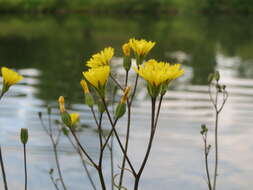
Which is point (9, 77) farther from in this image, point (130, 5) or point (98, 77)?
point (130, 5)

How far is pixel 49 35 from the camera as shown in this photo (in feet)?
58.4

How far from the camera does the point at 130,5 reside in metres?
40.0

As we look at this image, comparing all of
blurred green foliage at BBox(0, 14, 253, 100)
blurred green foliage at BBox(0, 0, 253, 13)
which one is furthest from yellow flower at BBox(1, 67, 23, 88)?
blurred green foliage at BBox(0, 0, 253, 13)

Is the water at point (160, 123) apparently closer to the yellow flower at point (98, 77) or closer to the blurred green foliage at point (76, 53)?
the blurred green foliage at point (76, 53)

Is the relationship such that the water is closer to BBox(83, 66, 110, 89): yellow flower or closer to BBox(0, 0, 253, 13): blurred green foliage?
BBox(83, 66, 110, 89): yellow flower

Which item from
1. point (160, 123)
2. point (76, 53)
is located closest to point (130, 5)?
point (76, 53)

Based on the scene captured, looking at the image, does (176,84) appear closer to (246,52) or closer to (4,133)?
(4,133)

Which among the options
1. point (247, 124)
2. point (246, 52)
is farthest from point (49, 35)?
point (247, 124)

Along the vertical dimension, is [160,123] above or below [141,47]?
below

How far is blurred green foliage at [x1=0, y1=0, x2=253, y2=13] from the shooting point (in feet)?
121

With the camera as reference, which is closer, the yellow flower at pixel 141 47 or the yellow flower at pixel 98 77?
the yellow flower at pixel 98 77

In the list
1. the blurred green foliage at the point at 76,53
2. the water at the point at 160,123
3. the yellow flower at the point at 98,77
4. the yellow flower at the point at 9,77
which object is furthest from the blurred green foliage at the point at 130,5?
the yellow flower at the point at 98,77

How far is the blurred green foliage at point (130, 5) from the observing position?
36.8 meters

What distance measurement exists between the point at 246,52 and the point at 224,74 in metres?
4.75
